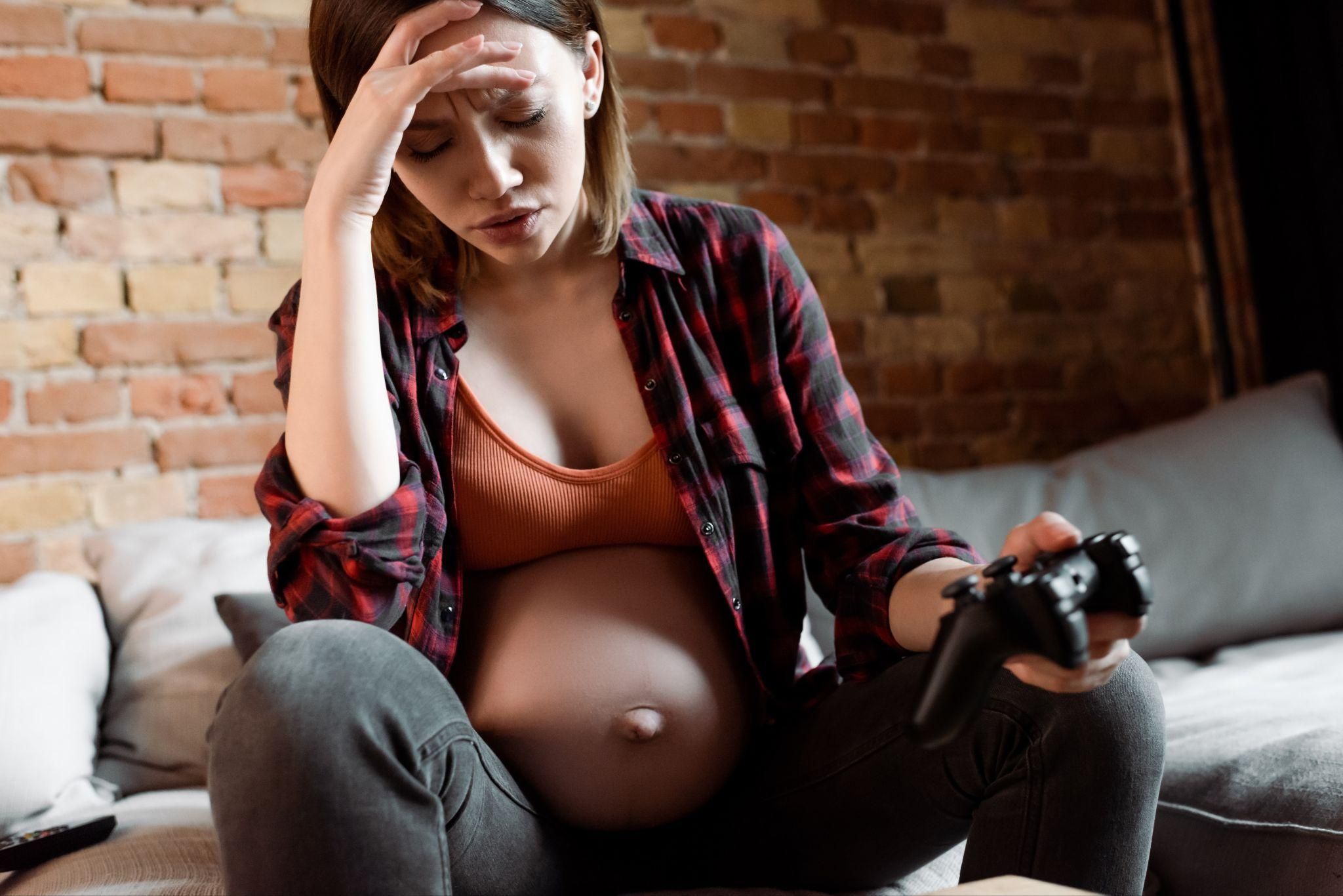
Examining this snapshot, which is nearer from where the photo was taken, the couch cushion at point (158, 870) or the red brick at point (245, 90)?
the couch cushion at point (158, 870)

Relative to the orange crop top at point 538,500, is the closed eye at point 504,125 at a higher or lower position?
higher

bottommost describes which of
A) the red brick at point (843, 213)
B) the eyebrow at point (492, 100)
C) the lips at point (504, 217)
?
the lips at point (504, 217)

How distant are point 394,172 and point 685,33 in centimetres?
107

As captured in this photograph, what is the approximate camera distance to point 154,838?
3.86 ft

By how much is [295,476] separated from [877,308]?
1.45m

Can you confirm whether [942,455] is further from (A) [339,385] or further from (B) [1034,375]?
(A) [339,385]

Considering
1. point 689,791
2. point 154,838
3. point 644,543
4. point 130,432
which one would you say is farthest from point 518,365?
point 130,432

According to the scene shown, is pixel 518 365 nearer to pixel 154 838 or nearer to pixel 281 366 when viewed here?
pixel 281 366

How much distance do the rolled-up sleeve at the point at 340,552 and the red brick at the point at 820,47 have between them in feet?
4.81

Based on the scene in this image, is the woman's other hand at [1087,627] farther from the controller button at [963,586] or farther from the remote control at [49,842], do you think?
the remote control at [49,842]

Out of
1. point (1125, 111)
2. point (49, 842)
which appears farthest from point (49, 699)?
point (1125, 111)

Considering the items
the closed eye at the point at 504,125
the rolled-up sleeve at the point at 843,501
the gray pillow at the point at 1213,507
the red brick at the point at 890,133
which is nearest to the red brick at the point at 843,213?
the red brick at the point at 890,133

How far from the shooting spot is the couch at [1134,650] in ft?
3.64

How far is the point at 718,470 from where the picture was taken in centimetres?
109
